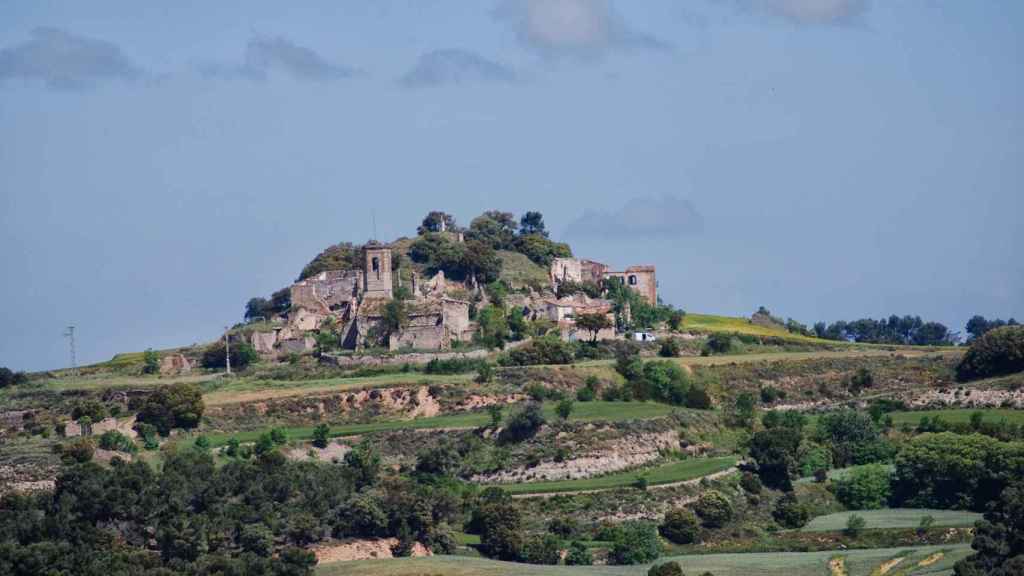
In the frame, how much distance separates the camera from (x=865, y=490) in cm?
8688

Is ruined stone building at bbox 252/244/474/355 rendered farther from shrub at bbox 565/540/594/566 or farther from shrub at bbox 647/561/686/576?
shrub at bbox 647/561/686/576

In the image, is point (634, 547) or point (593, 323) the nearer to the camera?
point (634, 547)

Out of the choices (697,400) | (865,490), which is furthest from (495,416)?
(865,490)

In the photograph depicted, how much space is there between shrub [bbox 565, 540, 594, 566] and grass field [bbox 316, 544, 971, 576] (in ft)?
4.14

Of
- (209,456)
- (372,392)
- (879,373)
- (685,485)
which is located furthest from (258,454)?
(879,373)

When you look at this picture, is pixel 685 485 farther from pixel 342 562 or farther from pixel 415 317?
pixel 415 317

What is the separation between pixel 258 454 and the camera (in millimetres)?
88750

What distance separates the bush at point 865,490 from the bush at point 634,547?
9679 millimetres

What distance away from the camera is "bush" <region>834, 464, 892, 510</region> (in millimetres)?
86562

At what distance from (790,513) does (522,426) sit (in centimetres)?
1178

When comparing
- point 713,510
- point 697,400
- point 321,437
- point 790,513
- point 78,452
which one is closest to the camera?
point 713,510

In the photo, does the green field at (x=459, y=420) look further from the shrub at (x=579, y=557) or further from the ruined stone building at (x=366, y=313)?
the shrub at (x=579, y=557)

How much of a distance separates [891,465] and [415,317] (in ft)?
76.8

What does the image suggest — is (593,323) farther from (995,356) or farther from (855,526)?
(855,526)
